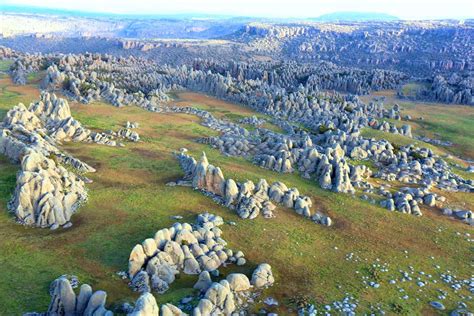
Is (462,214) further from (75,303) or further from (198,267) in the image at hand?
(75,303)

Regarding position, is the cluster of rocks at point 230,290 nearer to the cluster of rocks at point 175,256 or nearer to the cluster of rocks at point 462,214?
the cluster of rocks at point 175,256

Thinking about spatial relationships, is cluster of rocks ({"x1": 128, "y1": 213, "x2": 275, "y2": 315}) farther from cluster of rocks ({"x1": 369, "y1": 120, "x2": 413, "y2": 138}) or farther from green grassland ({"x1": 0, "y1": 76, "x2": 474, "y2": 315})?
cluster of rocks ({"x1": 369, "y1": 120, "x2": 413, "y2": 138})

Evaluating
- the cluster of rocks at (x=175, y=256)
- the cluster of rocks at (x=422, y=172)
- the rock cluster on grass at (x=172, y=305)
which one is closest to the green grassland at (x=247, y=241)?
→ the cluster of rocks at (x=175, y=256)

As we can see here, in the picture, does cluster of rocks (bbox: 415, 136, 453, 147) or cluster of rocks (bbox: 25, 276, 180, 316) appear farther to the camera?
cluster of rocks (bbox: 415, 136, 453, 147)

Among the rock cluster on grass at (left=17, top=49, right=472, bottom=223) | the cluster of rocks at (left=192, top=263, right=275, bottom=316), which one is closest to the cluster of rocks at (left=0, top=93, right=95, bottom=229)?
the cluster of rocks at (left=192, top=263, right=275, bottom=316)

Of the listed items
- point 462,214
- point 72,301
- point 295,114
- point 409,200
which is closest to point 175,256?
point 72,301

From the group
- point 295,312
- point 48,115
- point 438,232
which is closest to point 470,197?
point 438,232

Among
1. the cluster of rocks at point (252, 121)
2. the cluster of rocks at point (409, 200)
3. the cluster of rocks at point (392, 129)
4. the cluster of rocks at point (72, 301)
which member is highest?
the cluster of rocks at point (72, 301)
